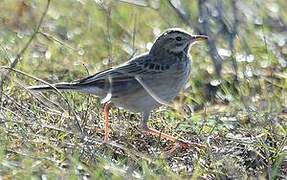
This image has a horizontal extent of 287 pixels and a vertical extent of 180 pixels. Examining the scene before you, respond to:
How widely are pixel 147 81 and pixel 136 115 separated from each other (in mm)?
423

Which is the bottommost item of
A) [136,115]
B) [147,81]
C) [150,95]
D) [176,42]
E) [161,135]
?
[161,135]

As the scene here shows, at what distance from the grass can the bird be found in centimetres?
14

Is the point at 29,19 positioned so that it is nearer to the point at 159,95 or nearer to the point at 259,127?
the point at 159,95

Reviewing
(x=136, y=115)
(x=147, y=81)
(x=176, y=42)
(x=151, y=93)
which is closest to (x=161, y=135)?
(x=151, y=93)

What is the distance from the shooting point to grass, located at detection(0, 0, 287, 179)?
26.3ft

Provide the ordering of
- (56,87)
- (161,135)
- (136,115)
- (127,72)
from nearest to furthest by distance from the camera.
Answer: (161,135) < (56,87) < (127,72) < (136,115)

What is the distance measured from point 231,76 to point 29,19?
2454mm

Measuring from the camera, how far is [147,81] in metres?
9.31

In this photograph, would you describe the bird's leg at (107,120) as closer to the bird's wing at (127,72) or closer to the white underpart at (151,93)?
the bird's wing at (127,72)

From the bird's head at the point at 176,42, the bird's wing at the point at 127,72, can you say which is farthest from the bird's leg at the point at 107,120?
the bird's head at the point at 176,42

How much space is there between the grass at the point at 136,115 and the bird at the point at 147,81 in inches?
5.5

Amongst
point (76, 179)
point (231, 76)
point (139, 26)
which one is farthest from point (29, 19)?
point (76, 179)

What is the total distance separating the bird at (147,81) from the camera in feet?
29.6

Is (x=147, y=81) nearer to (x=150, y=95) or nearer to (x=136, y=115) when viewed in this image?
(x=150, y=95)
